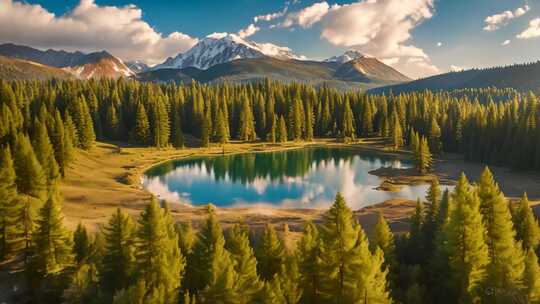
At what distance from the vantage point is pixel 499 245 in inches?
1426

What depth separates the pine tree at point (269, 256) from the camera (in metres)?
38.6

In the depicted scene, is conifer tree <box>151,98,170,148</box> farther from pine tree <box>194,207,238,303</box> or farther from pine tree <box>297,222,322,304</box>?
pine tree <box>297,222,322,304</box>

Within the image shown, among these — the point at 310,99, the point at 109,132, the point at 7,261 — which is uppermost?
the point at 310,99

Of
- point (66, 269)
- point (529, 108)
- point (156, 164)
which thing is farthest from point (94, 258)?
point (529, 108)

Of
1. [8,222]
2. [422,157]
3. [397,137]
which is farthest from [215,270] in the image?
[397,137]

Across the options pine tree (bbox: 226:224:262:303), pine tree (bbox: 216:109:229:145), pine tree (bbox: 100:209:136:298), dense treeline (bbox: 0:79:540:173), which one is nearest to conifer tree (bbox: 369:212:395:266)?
pine tree (bbox: 226:224:262:303)

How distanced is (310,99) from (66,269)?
497 feet

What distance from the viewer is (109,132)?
148500 millimetres

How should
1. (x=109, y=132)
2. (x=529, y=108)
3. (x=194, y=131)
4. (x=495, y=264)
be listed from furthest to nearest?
(x=194, y=131) < (x=109, y=132) < (x=529, y=108) < (x=495, y=264)

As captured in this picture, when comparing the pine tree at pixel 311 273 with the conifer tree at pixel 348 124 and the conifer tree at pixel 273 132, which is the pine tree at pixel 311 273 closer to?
the conifer tree at pixel 273 132

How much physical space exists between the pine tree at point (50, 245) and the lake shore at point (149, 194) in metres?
15.7

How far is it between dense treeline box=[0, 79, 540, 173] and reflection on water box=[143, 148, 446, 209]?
66.5 feet

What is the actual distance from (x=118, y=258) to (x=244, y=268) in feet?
38.8

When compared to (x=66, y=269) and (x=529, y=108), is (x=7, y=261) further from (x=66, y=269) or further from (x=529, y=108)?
(x=529, y=108)
